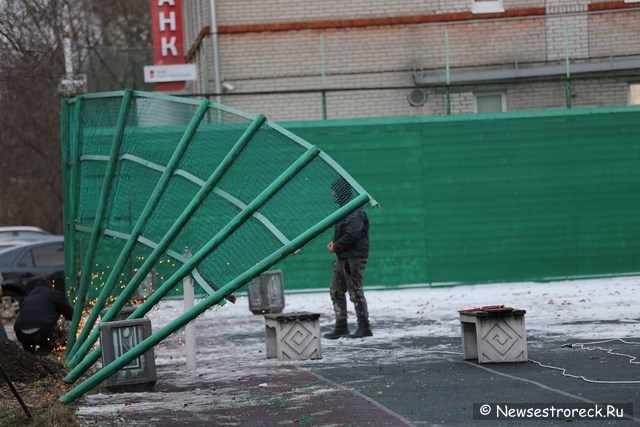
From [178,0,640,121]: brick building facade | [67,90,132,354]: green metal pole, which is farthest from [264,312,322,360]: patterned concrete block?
[178,0,640,121]: brick building facade

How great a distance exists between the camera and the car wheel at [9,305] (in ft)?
72.7

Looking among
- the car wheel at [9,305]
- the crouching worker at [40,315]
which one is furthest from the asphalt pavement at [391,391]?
the car wheel at [9,305]

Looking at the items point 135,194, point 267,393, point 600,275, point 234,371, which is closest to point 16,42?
point 135,194

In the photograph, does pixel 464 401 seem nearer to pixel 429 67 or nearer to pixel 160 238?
pixel 160 238

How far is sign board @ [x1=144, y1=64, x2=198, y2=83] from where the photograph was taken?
867 inches

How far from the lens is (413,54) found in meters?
23.2

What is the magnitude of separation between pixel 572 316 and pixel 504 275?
6.48 metres

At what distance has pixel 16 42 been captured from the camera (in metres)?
13.7

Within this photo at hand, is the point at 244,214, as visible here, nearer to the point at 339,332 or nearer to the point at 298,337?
the point at 298,337

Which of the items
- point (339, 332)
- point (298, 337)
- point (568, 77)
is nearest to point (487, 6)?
point (568, 77)

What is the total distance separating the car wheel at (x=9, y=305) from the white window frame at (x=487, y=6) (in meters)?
10.8

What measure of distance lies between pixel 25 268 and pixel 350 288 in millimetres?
11105

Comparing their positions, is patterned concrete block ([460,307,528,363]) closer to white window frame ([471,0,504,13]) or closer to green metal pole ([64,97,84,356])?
green metal pole ([64,97,84,356])

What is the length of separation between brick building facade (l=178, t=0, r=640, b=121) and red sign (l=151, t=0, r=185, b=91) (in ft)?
1.76
